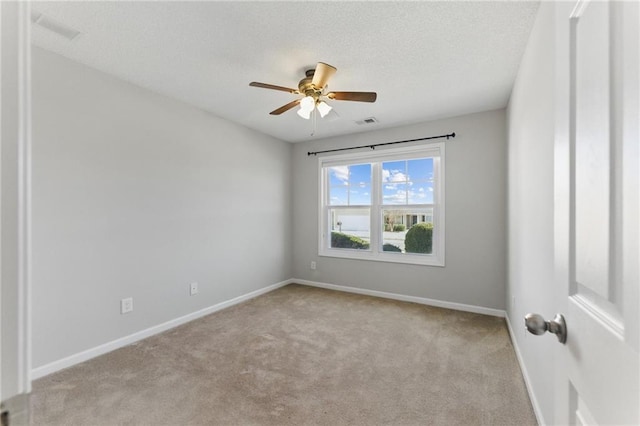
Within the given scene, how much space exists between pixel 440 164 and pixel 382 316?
2048 mm

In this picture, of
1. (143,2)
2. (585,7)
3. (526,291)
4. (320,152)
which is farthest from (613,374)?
(320,152)

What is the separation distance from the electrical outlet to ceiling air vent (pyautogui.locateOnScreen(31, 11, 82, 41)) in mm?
2124

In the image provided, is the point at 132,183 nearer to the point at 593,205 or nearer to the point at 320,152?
the point at 320,152

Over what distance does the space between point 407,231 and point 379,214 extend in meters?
0.47

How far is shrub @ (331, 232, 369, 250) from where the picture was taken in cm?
447

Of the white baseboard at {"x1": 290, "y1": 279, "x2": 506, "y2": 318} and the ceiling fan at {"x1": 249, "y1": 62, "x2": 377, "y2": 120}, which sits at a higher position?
the ceiling fan at {"x1": 249, "y1": 62, "x2": 377, "y2": 120}

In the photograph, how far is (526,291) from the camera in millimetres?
2051

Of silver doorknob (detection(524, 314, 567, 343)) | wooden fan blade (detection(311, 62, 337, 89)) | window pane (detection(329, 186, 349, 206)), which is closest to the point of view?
silver doorknob (detection(524, 314, 567, 343))

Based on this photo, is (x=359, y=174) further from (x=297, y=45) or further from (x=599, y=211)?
(x=599, y=211)

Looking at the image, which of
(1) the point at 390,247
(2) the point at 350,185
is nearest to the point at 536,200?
(1) the point at 390,247

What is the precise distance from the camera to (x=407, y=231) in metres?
4.11

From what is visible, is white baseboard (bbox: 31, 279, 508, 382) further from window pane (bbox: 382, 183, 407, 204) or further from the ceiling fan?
the ceiling fan

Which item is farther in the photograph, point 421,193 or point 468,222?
point 421,193

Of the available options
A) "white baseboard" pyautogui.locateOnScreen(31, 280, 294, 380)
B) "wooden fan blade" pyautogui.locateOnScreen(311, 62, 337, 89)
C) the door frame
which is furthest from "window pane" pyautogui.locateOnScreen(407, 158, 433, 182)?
the door frame
